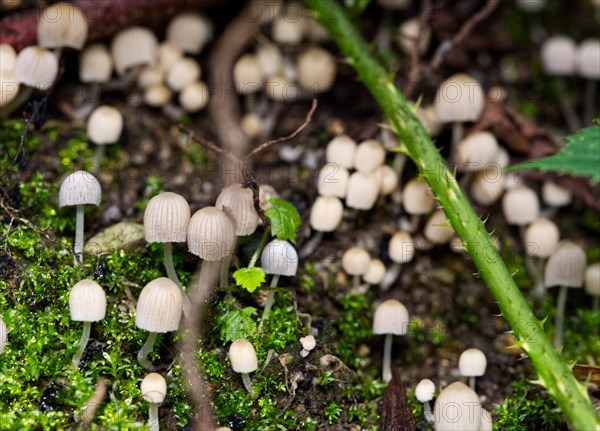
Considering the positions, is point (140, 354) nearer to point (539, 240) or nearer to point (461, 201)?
point (461, 201)

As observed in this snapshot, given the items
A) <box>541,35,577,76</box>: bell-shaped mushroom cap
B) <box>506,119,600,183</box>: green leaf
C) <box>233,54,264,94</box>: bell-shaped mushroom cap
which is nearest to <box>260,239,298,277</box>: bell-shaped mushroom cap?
<box>506,119,600,183</box>: green leaf

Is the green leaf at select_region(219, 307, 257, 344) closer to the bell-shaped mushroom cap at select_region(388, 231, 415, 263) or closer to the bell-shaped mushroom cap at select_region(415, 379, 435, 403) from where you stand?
the bell-shaped mushroom cap at select_region(415, 379, 435, 403)

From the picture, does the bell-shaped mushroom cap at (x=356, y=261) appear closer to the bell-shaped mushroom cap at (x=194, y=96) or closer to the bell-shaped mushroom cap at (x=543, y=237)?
the bell-shaped mushroom cap at (x=543, y=237)

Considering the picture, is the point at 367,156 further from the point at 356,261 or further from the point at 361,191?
the point at 356,261

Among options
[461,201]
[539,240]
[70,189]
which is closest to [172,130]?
[70,189]

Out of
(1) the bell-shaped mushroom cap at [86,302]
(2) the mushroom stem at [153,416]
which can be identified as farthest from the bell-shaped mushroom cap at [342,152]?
(2) the mushroom stem at [153,416]

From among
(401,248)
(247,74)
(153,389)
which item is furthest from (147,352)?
(247,74)
